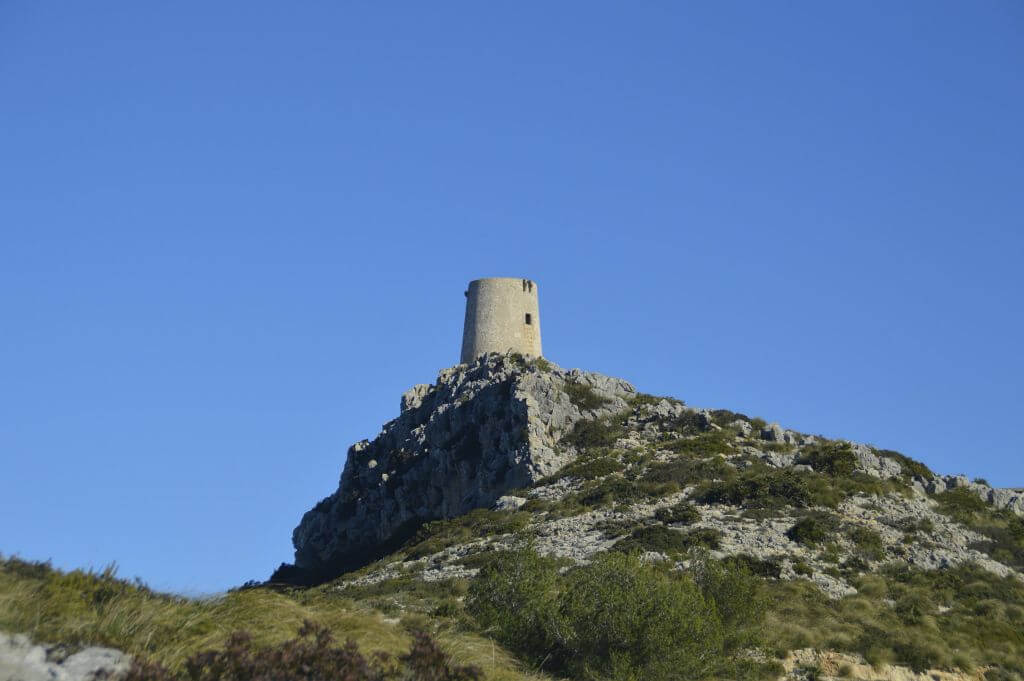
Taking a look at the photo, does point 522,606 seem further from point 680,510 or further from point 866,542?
point 680,510

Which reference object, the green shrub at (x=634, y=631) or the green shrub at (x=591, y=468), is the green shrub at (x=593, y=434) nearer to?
Result: the green shrub at (x=591, y=468)

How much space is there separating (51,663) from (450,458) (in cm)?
5587

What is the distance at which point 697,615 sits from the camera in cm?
2206

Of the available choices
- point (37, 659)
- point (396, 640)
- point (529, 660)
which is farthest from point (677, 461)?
point (37, 659)

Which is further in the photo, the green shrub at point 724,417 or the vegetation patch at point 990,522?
the green shrub at point 724,417

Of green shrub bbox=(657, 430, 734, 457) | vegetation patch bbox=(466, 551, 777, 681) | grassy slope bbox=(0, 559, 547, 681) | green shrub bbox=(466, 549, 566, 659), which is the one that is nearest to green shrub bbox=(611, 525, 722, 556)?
green shrub bbox=(657, 430, 734, 457)

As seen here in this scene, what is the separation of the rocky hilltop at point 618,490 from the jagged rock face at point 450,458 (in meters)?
0.12

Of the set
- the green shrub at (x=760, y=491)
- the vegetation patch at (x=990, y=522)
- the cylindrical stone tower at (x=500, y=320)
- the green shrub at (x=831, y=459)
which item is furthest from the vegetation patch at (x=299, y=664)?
the cylindrical stone tower at (x=500, y=320)

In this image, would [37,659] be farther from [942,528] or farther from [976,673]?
[942,528]

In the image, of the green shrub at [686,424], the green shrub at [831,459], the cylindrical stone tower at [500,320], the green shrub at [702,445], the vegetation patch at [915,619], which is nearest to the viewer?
the vegetation patch at [915,619]

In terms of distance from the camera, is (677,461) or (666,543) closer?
(666,543)

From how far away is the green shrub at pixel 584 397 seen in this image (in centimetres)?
6681

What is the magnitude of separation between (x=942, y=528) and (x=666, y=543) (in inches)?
535

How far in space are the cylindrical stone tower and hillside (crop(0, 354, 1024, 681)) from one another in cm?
288
